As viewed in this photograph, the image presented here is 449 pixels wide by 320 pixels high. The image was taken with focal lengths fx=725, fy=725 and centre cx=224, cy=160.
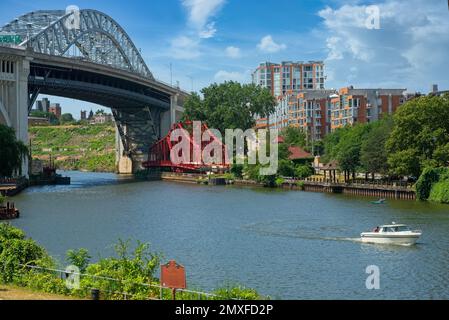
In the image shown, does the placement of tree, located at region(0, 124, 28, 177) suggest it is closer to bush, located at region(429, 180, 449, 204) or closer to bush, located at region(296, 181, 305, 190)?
bush, located at region(296, 181, 305, 190)

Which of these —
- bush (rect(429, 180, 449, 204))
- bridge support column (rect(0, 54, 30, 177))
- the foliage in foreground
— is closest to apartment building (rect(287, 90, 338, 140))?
bridge support column (rect(0, 54, 30, 177))

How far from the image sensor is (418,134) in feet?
213

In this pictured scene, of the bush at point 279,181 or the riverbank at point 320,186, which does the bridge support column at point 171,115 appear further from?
the bush at point 279,181

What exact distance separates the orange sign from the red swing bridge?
262 ft

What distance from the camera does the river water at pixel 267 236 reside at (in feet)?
92.0

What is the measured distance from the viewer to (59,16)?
355 ft

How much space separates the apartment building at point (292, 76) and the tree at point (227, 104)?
64019 mm

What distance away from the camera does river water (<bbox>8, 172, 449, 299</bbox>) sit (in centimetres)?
2803

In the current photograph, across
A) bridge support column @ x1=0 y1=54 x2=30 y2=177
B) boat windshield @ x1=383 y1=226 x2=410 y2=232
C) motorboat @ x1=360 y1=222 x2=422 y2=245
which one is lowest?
motorboat @ x1=360 y1=222 x2=422 y2=245

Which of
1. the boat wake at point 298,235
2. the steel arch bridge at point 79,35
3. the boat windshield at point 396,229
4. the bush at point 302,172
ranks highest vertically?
the steel arch bridge at point 79,35

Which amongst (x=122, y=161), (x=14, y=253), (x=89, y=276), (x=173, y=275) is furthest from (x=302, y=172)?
(x=89, y=276)

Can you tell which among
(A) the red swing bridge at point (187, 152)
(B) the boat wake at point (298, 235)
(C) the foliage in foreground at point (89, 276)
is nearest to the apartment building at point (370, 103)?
(A) the red swing bridge at point (187, 152)
